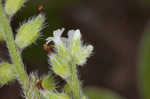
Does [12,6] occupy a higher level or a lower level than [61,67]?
higher

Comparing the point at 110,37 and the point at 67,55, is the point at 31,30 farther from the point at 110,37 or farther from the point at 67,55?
the point at 110,37

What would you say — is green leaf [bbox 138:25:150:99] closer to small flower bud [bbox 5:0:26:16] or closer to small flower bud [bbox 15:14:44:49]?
small flower bud [bbox 15:14:44:49]

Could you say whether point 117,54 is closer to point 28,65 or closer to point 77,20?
point 77,20

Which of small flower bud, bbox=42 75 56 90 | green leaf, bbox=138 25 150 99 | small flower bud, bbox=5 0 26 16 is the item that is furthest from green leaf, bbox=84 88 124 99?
small flower bud, bbox=5 0 26 16

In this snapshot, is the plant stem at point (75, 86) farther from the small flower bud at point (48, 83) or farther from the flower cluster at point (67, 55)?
the small flower bud at point (48, 83)

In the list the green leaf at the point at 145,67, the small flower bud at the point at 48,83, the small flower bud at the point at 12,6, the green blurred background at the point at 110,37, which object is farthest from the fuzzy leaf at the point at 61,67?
the green blurred background at the point at 110,37

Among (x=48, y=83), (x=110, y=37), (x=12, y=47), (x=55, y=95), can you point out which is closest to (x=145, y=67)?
(x=110, y=37)
